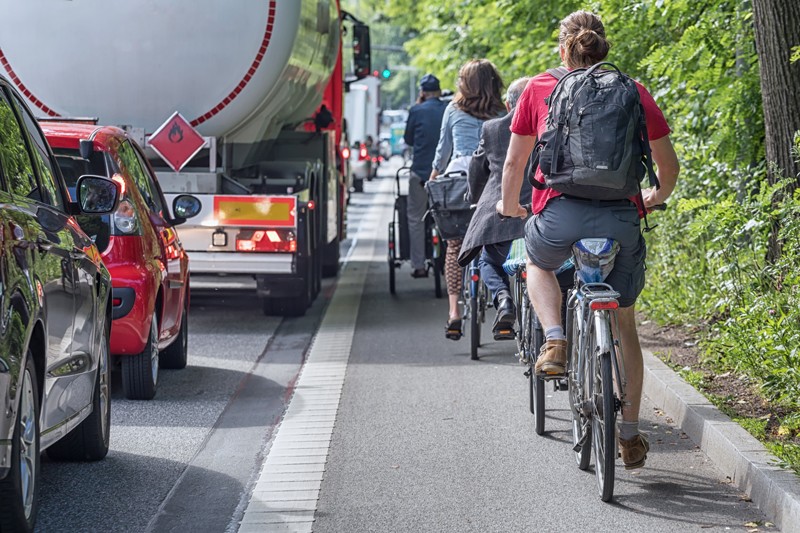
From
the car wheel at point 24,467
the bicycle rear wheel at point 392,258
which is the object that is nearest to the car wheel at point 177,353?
the car wheel at point 24,467

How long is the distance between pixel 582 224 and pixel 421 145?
7.69 m

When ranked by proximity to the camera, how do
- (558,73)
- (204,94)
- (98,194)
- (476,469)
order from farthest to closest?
(204,94) < (98,194) < (476,469) < (558,73)

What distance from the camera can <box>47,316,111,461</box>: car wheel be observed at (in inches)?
264

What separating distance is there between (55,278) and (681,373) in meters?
4.13

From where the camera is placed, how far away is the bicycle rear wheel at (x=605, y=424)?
228 inches

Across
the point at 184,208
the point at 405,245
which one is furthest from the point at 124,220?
the point at 405,245

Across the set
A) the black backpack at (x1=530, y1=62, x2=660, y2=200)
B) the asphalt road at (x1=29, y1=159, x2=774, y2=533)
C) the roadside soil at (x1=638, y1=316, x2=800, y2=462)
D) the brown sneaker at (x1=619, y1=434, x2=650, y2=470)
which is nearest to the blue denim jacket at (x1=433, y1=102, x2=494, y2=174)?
the asphalt road at (x1=29, y1=159, x2=774, y2=533)

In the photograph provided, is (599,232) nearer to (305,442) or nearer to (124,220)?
(305,442)

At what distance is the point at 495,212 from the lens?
8258mm

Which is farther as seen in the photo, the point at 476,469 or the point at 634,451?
the point at 476,469

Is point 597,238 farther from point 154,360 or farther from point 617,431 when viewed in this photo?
point 154,360

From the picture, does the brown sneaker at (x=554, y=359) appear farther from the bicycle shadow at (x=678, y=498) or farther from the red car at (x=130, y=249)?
the red car at (x=130, y=249)

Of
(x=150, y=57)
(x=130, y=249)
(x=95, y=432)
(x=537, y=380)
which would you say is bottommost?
(x=95, y=432)

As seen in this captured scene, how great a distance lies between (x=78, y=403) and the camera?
620 cm
